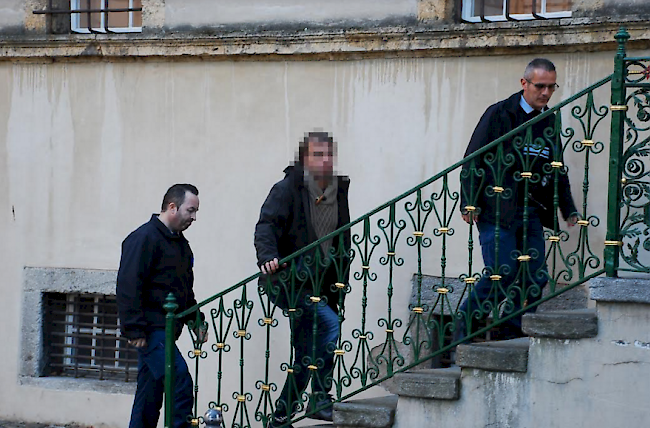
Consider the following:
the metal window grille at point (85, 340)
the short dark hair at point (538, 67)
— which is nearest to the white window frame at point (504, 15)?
the short dark hair at point (538, 67)

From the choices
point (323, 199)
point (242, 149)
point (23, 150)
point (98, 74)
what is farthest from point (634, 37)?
point (23, 150)

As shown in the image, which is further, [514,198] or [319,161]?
[319,161]

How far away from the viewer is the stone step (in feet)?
19.3

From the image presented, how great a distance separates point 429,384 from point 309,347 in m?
0.99

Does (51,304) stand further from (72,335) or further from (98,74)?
(98,74)

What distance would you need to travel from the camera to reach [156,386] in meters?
6.36

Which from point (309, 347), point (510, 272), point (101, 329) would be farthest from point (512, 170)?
point (101, 329)

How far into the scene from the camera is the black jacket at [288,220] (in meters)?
6.36

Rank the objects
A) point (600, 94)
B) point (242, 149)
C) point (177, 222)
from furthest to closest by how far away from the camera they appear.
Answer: point (242, 149)
point (600, 94)
point (177, 222)

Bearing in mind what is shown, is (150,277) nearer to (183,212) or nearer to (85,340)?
(183,212)

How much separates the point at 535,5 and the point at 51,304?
435cm

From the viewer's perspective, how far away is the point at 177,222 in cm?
640

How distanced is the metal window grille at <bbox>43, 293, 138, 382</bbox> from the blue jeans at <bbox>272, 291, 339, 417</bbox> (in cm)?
241

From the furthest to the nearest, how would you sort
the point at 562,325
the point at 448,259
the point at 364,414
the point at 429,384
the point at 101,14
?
the point at 101,14 < the point at 448,259 < the point at 364,414 < the point at 429,384 < the point at 562,325
